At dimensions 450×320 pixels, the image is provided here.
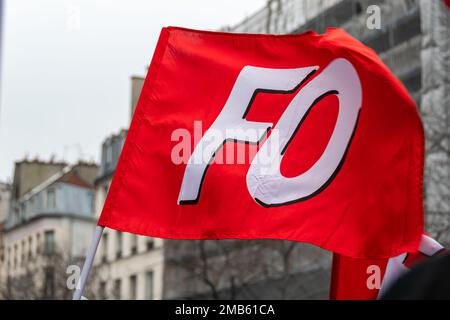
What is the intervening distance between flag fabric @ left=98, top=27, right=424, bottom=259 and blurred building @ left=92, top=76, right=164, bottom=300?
4236 centimetres

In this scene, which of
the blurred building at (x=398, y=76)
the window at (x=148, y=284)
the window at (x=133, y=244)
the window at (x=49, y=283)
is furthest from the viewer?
the window at (x=133, y=244)

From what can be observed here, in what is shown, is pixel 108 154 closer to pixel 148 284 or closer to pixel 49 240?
pixel 148 284

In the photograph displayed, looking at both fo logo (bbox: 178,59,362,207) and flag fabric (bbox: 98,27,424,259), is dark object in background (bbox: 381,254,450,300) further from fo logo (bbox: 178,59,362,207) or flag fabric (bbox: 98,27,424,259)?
fo logo (bbox: 178,59,362,207)

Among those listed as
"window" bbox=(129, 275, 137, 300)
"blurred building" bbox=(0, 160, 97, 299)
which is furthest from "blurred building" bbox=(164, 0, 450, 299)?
"blurred building" bbox=(0, 160, 97, 299)

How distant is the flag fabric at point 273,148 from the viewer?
8.01 m

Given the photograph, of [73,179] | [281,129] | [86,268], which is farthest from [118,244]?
[86,268]

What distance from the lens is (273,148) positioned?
8250 mm

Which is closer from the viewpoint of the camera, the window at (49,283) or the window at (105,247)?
the window at (49,283)

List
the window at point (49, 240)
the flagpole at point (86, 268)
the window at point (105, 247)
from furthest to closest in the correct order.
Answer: the window at point (49, 240)
the window at point (105, 247)
the flagpole at point (86, 268)

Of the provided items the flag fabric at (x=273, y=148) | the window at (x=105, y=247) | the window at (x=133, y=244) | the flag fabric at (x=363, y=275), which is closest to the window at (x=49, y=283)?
the window at (x=133, y=244)

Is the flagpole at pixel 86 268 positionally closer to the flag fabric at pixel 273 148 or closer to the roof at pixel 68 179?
the flag fabric at pixel 273 148

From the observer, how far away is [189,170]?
8.08m

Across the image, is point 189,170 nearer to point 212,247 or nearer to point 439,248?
point 439,248

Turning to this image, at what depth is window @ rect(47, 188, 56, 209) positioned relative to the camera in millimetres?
67000
